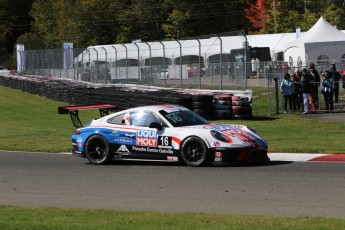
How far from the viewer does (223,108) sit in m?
25.7

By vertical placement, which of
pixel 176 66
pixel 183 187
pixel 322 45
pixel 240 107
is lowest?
pixel 183 187

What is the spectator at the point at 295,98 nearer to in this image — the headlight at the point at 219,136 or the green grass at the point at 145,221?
the headlight at the point at 219,136

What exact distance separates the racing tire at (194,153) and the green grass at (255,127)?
3.13 m

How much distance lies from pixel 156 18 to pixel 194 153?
238 feet

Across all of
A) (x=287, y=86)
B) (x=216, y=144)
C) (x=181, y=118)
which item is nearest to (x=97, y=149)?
(x=181, y=118)

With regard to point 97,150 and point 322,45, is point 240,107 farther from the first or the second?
point 322,45

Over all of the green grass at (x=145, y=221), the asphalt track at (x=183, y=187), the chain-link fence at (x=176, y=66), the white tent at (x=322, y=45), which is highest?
the white tent at (x=322, y=45)

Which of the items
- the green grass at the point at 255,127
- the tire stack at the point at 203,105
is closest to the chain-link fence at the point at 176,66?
the green grass at the point at 255,127

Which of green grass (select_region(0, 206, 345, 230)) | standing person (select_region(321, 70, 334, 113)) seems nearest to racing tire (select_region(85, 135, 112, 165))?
green grass (select_region(0, 206, 345, 230))

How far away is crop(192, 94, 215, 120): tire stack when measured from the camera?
83.0 feet

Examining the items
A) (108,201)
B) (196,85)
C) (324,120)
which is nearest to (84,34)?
(196,85)

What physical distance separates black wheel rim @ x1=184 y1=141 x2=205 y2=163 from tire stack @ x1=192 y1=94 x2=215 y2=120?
10464 millimetres

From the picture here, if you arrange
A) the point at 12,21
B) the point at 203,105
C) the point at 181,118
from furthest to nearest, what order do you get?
1. the point at 12,21
2. the point at 203,105
3. the point at 181,118

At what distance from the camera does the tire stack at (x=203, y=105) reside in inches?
996
